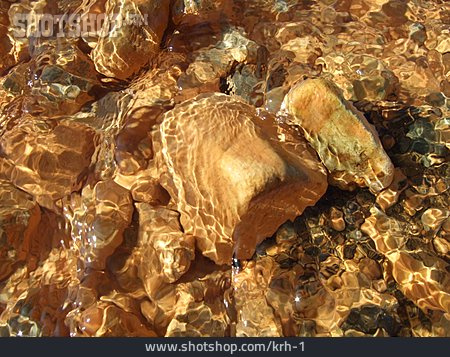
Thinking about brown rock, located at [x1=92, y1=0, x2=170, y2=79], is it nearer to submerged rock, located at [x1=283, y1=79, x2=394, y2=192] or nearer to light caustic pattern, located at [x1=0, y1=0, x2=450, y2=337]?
light caustic pattern, located at [x1=0, y1=0, x2=450, y2=337]

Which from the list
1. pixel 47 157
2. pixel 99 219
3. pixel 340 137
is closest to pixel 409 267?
pixel 340 137

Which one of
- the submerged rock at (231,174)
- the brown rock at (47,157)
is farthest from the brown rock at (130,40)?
the submerged rock at (231,174)

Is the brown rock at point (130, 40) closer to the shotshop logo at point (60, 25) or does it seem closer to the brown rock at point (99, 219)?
the shotshop logo at point (60, 25)

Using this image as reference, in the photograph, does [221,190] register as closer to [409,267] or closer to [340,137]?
[340,137]

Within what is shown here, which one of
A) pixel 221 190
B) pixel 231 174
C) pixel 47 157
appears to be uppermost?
pixel 231 174
